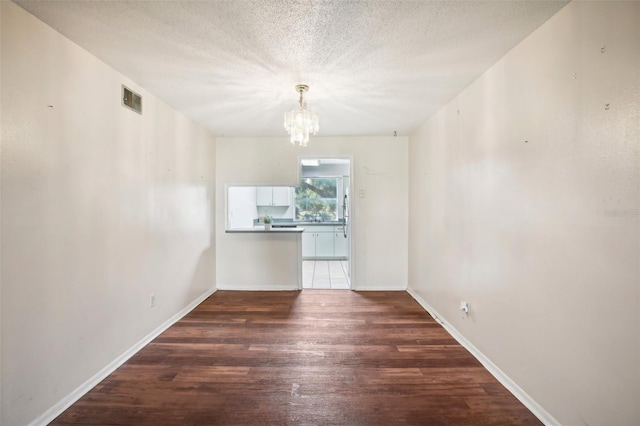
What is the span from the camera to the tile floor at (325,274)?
14.6 ft

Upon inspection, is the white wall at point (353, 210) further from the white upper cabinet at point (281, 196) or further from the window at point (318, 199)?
the window at point (318, 199)

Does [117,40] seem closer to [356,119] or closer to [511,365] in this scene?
[356,119]

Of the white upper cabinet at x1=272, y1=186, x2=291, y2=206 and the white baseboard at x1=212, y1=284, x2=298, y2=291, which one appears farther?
the white upper cabinet at x1=272, y1=186, x2=291, y2=206

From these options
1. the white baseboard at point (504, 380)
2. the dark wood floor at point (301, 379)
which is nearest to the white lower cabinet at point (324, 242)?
the dark wood floor at point (301, 379)

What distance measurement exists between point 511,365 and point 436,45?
223 centimetres

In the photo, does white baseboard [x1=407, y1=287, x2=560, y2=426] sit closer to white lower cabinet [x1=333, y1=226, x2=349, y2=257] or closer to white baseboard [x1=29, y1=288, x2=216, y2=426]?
white baseboard [x1=29, y1=288, x2=216, y2=426]

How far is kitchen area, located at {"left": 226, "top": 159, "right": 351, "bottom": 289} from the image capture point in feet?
19.9

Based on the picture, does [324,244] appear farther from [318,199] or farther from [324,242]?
[318,199]

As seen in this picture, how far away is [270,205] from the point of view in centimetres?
648

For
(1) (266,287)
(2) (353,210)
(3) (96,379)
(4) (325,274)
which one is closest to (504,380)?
(2) (353,210)

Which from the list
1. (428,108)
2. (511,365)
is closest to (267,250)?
(428,108)

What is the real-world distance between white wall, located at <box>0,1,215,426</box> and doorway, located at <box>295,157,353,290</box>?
3.39m

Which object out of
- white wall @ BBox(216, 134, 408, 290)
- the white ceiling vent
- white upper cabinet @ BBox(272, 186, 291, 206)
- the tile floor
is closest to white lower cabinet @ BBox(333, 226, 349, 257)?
the tile floor

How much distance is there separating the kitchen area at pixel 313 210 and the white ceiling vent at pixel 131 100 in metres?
3.44
